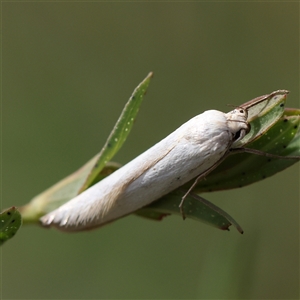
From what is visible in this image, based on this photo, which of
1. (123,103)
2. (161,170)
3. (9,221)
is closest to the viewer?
(9,221)

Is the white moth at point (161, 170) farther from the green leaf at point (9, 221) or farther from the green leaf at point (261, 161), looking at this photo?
the green leaf at point (9, 221)

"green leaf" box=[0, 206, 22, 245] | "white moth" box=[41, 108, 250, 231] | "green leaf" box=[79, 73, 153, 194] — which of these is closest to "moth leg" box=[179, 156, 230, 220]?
"white moth" box=[41, 108, 250, 231]

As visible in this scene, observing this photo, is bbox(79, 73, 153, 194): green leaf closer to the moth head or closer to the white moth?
the white moth

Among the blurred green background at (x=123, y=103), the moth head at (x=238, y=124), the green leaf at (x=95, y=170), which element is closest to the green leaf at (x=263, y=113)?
the moth head at (x=238, y=124)

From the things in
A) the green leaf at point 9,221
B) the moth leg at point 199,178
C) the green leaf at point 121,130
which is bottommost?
the green leaf at point 9,221

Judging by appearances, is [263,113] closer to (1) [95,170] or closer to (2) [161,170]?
(2) [161,170]

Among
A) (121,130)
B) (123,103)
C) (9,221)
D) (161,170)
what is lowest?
(9,221)

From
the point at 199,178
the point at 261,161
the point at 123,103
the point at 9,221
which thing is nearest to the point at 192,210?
the point at 199,178
